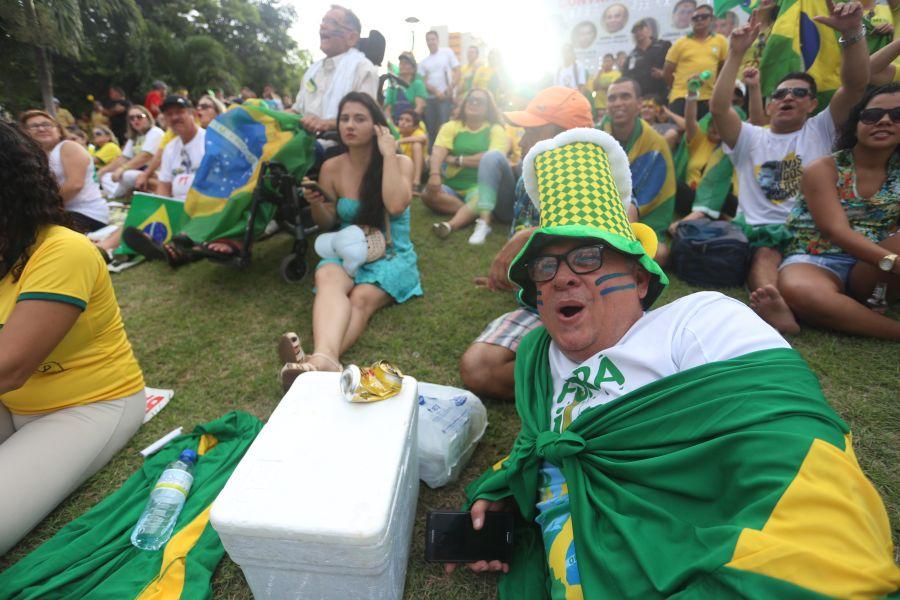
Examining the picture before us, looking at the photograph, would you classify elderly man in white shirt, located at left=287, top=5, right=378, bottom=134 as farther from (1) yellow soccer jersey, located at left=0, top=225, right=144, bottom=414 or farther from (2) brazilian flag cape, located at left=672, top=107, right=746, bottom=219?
(2) brazilian flag cape, located at left=672, top=107, right=746, bottom=219

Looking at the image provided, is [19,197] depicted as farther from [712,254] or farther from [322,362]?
[712,254]

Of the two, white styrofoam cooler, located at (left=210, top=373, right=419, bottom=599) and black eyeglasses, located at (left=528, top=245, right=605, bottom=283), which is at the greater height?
black eyeglasses, located at (left=528, top=245, right=605, bottom=283)

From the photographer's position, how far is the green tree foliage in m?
6.01

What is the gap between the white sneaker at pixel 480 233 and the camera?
4824mm

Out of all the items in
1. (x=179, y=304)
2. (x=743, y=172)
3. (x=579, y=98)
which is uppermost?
(x=579, y=98)

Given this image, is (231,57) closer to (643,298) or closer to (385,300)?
(385,300)

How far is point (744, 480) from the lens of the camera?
0.94 metres

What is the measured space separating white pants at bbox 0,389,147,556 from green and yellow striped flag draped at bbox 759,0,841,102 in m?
5.66

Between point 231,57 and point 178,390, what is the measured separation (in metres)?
27.0

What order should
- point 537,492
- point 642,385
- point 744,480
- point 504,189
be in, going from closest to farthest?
point 744,480 < point 642,385 < point 537,492 < point 504,189

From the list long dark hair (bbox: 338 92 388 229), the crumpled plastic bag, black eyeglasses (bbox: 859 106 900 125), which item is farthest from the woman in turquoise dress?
black eyeglasses (bbox: 859 106 900 125)

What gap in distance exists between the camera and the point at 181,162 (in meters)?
5.06

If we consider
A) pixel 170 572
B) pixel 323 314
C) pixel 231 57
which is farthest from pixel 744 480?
pixel 231 57

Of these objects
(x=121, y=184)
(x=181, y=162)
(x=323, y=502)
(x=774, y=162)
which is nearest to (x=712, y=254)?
(x=774, y=162)
